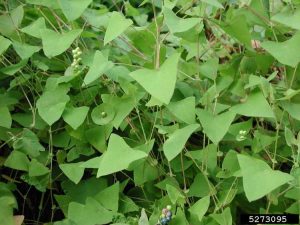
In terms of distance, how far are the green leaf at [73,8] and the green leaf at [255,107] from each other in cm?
34

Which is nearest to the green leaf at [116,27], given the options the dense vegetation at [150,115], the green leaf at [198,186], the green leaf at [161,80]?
the dense vegetation at [150,115]

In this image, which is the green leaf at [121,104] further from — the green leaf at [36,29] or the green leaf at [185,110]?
the green leaf at [36,29]

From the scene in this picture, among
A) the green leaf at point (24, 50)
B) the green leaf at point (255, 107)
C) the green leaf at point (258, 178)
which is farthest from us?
the green leaf at point (24, 50)

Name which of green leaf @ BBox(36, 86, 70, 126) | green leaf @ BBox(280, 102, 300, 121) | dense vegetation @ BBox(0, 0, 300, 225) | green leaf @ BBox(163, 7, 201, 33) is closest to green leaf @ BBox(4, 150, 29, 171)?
dense vegetation @ BBox(0, 0, 300, 225)

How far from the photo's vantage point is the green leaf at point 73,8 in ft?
3.30

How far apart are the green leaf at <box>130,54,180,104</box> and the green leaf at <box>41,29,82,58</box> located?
0.77ft

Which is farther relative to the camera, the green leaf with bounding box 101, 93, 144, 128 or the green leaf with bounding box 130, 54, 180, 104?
the green leaf with bounding box 101, 93, 144, 128

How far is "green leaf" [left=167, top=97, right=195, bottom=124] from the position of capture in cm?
94

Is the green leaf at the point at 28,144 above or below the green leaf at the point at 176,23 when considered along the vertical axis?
below

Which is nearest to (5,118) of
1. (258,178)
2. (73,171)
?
(73,171)

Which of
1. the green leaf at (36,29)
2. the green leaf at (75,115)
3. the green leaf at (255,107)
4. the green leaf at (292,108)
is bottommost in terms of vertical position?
the green leaf at (75,115)

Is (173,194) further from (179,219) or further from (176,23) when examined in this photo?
(176,23)

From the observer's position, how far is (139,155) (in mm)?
851

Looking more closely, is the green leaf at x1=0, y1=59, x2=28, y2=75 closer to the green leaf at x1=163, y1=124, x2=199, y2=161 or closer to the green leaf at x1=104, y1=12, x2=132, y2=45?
the green leaf at x1=104, y1=12, x2=132, y2=45
